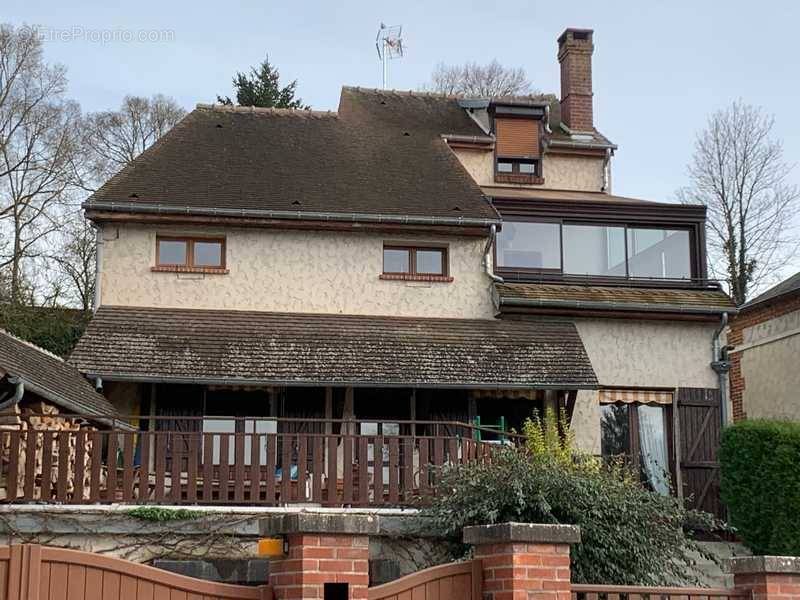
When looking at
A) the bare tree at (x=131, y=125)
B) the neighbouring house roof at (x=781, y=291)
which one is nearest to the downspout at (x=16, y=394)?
the neighbouring house roof at (x=781, y=291)

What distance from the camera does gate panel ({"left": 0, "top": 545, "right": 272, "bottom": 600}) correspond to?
7.32 metres

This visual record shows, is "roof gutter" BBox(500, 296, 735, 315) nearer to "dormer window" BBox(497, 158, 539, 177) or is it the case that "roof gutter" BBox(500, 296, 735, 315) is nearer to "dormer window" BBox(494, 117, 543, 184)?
"dormer window" BBox(494, 117, 543, 184)

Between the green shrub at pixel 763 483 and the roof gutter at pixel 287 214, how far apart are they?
570 cm

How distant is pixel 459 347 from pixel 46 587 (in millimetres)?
12511

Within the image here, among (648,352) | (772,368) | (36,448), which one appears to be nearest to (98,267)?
(36,448)

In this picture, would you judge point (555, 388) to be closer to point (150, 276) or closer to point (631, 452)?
point (631, 452)

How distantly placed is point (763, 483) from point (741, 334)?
334 inches

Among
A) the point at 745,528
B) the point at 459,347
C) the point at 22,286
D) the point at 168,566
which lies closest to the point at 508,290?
the point at 459,347

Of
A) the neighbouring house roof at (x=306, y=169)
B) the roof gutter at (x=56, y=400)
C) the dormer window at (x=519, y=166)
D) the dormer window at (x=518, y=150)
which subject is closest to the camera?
the roof gutter at (x=56, y=400)

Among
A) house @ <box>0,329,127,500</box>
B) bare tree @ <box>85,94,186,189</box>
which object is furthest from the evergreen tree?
house @ <box>0,329,127,500</box>

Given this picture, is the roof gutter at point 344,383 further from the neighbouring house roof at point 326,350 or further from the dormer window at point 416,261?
the dormer window at point 416,261

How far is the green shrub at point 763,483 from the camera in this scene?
686 inches

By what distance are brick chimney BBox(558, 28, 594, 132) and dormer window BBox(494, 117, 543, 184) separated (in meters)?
1.60

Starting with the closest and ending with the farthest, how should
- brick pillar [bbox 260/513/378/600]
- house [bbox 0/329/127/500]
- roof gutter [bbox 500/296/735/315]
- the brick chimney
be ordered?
1. brick pillar [bbox 260/513/378/600]
2. house [bbox 0/329/127/500]
3. roof gutter [bbox 500/296/735/315]
4. the brick chimney
